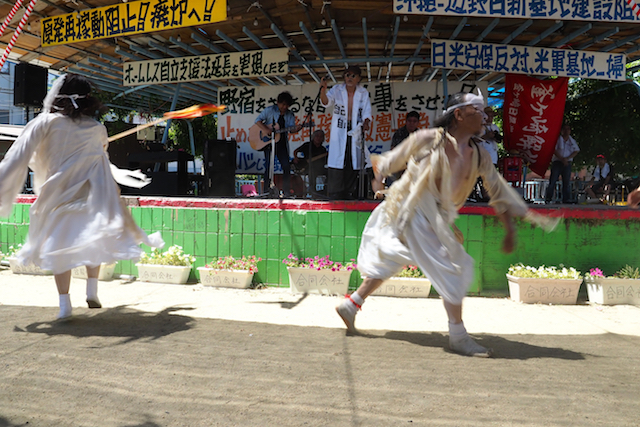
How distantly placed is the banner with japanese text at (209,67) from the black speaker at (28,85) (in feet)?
4.70

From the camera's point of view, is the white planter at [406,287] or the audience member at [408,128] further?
the audience member at [408,128]

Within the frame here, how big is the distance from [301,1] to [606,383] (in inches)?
228

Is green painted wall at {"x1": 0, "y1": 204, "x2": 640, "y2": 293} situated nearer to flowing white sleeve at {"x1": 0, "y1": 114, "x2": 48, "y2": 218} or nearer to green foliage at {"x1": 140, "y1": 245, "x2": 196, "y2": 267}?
green foliage at {"x1": 140, "y1": 245, "x2": 196, "y2": 267}

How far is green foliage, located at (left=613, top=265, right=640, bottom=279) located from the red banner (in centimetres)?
345

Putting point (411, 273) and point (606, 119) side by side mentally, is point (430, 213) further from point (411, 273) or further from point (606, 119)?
point (606, 119)

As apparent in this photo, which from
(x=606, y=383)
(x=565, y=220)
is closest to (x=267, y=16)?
(x=565, y=220)

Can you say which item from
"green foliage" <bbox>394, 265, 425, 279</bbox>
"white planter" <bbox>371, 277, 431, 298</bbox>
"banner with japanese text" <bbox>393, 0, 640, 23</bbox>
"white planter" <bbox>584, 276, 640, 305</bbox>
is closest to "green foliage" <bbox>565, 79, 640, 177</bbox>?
"banner with japanese text" <bbox>393, 0, 640, 23</bbox>

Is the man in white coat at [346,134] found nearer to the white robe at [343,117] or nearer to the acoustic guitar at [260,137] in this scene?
the white robe at [343,117]

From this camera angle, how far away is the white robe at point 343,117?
6031 millimetres

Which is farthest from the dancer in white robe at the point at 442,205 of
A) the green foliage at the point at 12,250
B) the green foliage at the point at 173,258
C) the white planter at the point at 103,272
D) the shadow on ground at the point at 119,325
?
the green foliage at the point at 12,250

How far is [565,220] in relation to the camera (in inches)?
210

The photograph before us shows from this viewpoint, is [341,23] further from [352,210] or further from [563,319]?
[563,319]

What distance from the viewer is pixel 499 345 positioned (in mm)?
3330

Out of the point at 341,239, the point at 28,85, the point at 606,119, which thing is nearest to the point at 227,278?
the point at 341,239
